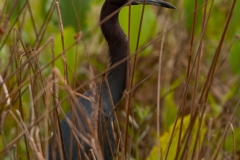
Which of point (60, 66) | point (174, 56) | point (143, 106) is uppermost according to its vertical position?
point (60, 66)

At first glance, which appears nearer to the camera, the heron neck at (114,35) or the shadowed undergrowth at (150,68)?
the heron neck at (114,35)

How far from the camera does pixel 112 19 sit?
8.61 feet

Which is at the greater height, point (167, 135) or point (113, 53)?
point (113, 53)

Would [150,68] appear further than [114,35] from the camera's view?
Yes

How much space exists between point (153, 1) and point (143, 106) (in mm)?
1649

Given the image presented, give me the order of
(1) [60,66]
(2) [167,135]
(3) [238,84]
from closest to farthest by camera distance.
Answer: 1. (2) [167,135]
2. (1) [60,66]
3. (3) [238,84]

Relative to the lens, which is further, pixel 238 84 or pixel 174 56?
pixel 174 56

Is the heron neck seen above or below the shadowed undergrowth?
above

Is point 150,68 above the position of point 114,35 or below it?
below

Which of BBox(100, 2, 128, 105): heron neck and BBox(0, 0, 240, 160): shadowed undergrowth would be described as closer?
BBox(100, 2, 128, 105): heron neck

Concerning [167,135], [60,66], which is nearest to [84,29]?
[60,66]

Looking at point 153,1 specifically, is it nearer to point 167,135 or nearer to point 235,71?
point 167,135

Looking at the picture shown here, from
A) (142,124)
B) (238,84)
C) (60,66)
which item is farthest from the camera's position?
(238,84)

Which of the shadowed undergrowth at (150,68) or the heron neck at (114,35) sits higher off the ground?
the heron neck at (114,35)
